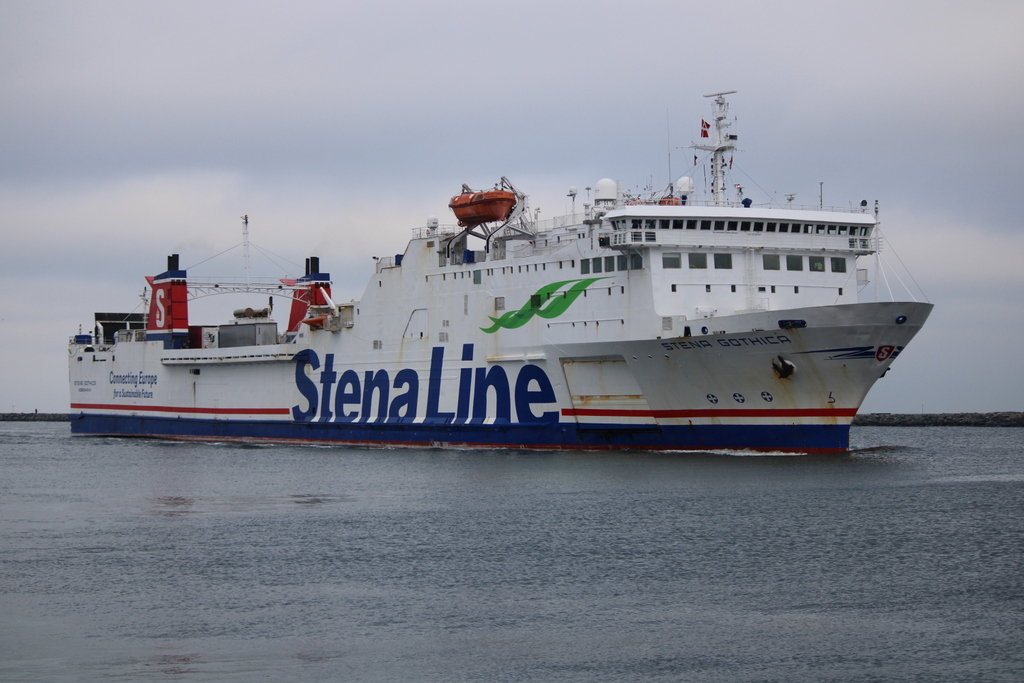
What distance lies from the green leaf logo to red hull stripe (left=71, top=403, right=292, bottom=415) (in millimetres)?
13371

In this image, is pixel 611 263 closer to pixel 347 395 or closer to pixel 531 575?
pixel 347 395

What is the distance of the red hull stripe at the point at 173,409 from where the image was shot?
150ft

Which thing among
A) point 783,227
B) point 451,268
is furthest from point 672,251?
point 451,268

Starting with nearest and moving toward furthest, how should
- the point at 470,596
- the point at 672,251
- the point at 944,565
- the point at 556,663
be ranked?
1. the point at 556,663
2. the point at 470,596
3. the point at 944,565
4. the point at 672,251

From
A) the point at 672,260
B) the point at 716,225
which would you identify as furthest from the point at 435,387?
the point at 716,225

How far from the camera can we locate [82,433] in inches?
2232

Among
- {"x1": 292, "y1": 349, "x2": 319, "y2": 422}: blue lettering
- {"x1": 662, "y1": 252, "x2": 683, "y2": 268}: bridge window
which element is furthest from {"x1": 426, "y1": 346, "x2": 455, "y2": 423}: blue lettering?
{"x1": 662, "y1": 252, "x2": 683, "y2": 268}: bridge window

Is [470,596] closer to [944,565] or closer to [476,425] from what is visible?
[944,565]

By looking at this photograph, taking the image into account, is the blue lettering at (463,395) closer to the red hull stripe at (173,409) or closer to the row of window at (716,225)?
the row of window at (716,225)

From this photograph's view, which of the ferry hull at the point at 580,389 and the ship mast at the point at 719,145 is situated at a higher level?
the ship mast at the point at 719,145

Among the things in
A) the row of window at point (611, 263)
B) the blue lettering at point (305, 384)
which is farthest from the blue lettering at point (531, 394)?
the blue lettering at point (305, 384)

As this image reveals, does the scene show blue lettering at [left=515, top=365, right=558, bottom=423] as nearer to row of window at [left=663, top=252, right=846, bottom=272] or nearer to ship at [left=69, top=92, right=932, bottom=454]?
ship at [left=69, top=92, right=932, bottom=454]

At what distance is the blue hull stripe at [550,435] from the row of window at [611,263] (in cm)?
463

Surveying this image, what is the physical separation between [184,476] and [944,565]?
22.7 metres
